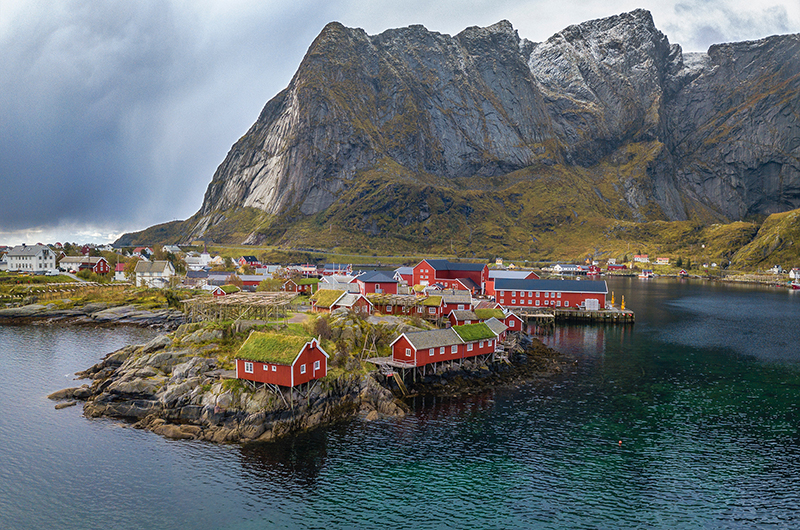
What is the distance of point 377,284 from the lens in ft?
279

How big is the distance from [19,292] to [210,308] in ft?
236

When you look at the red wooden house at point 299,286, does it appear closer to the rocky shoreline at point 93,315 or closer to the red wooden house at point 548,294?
the rocky shoreline at point 93,315

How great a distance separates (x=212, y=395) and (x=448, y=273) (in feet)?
256

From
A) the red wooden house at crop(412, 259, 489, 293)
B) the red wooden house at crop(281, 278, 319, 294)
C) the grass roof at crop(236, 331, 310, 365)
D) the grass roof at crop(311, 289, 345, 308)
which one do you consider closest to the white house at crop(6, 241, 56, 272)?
the red wooden house at crop(281, 278, 319, 294)

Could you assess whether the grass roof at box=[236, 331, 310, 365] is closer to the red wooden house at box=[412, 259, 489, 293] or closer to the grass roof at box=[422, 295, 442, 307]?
the grass roof at box=[422, 295, 442, 307]

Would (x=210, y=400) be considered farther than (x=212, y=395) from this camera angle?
No

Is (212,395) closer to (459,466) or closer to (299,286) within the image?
(459,466)

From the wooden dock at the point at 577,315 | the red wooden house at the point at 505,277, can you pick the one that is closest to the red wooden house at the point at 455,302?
the wooden dock at the point at 577,315

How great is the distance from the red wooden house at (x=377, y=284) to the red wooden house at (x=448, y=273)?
2823 cm

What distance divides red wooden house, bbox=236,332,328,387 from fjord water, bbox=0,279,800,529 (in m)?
5.47

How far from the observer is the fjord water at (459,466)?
99.1 feet

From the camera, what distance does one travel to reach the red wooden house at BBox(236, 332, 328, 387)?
43094mm

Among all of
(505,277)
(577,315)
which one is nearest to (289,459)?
(577,315)

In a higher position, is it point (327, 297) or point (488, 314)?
point (327, 297)
